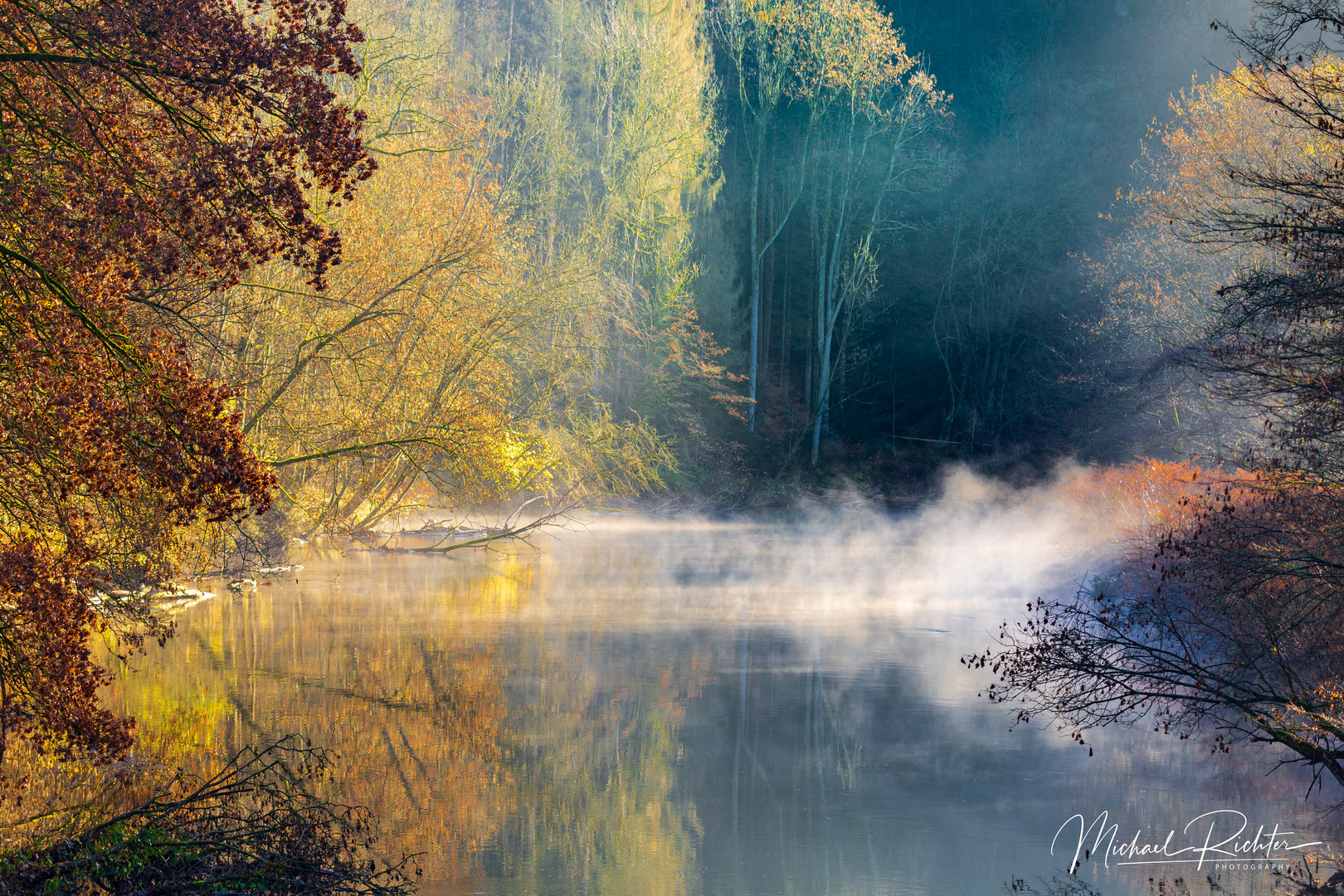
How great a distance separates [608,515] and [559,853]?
23090mm

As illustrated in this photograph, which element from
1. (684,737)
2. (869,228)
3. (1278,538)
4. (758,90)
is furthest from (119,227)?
(758,90)

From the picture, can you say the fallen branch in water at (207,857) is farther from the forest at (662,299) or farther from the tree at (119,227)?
the tree at (119,227)

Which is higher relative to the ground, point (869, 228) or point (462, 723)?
point (869, 228)

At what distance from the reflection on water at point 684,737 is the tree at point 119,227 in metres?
3.25

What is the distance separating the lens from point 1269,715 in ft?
27.2

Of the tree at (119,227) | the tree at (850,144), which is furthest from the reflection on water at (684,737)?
the tree at (850,144)

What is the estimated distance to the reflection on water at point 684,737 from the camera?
26.5 ft

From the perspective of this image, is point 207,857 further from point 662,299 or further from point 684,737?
point 662,299

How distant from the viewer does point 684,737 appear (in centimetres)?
1123

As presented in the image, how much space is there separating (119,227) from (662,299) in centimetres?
2522

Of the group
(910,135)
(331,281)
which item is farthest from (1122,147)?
(331,281)

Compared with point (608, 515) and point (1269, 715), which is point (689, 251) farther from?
point (1269, 715)

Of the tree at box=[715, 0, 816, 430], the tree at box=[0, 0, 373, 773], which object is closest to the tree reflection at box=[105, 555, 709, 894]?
the tree at box=[0, 0, 373, 773]

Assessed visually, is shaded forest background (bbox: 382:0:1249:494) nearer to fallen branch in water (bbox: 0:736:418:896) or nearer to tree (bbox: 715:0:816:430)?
tree (bbox: 715:0:816:430)
